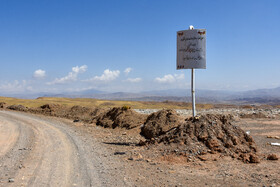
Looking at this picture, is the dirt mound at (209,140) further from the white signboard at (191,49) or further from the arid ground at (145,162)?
the white signboard at (191,49)

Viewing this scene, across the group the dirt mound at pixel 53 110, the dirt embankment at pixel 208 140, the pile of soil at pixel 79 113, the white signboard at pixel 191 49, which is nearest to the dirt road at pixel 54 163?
the dirt embankment at pixel 208 140

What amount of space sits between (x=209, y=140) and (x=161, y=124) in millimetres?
4725

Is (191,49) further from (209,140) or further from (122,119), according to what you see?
(122,119)

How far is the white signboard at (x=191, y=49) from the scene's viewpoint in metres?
11.3

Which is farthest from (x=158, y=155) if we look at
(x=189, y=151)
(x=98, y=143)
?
(x=98, y=143)

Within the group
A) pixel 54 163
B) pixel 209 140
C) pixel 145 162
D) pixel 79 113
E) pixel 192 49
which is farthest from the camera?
pixel 79 113

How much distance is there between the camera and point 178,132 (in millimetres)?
10633

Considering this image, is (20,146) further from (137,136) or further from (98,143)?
(137,136)

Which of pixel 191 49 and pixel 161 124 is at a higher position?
pixel 191 49

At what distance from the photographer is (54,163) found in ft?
28.9

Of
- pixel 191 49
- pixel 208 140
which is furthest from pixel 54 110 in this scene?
pixel 208 140

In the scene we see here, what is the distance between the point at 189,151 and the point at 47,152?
6.02m

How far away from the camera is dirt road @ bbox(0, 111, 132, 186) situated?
705 centimetres

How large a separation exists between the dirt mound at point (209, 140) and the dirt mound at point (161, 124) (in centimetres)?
285
